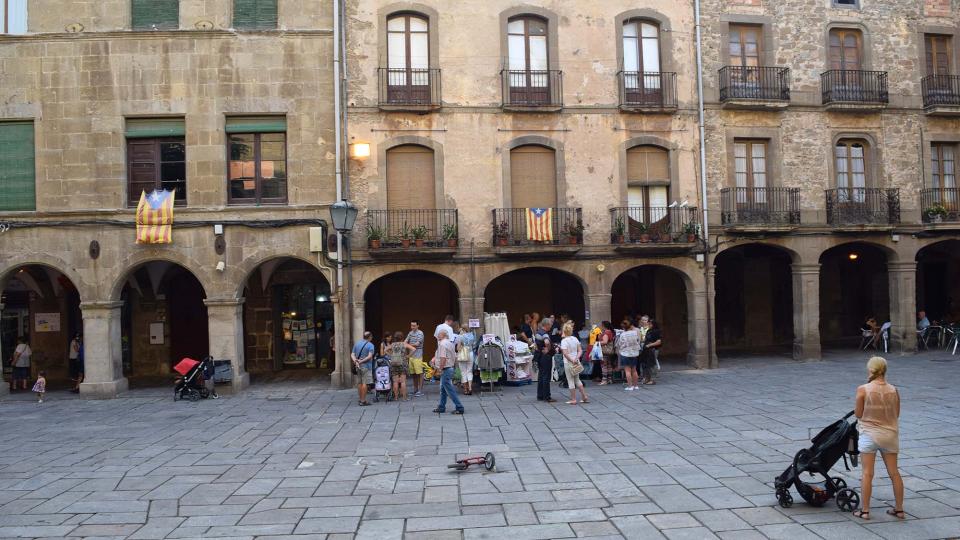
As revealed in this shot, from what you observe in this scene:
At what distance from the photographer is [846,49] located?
68.6 feet

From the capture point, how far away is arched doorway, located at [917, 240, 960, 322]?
83.8 ft

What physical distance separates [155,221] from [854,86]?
21.0m

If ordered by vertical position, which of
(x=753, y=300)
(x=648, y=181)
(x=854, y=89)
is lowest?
(x=753, y=300)

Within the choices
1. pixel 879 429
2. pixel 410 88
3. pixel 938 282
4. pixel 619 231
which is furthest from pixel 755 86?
pixel 879 429

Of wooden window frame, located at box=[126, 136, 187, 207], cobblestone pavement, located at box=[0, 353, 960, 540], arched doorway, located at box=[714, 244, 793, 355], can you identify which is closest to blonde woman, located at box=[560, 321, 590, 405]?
cobblestone pavement, located at box=[0, 353, 960, 540]

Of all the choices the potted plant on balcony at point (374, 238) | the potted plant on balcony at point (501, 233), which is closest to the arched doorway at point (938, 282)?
the potted plant on balcony at point (501, 233)

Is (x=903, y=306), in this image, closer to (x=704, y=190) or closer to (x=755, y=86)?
(x=704, y=190)

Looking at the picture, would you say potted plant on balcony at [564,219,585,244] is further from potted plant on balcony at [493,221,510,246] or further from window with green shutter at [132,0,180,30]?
window with green shutter at [132,0,180,30]

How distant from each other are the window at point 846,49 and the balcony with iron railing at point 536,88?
921 cm

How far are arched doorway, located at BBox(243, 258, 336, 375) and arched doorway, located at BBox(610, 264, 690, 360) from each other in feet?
32.7

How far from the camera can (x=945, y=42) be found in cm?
2166

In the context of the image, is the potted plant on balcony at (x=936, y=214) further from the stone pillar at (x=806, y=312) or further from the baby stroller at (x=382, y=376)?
the baby stroller at (x=382, y=376)

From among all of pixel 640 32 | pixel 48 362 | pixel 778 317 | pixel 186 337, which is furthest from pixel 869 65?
pixel 48 362

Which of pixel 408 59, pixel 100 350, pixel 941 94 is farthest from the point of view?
pixel 941 94
